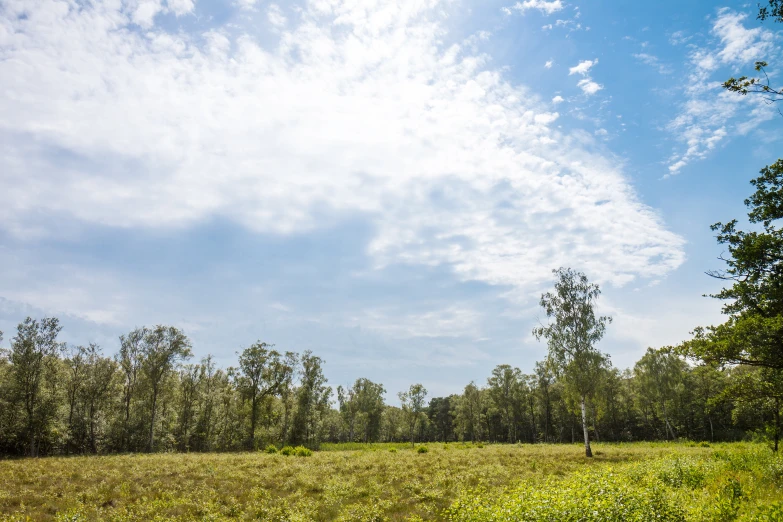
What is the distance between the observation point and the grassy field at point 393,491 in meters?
11.7

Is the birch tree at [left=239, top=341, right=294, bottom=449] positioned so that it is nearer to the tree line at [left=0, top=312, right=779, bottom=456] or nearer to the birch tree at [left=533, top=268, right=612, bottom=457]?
the tree line at [left=0, top=312, right=779, bottom=456]

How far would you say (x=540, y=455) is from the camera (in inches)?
1332

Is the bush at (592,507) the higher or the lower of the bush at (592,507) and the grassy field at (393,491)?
the higher

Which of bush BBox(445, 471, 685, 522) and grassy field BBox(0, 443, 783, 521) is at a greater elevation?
bush BBox(445, 471, 685, 522)

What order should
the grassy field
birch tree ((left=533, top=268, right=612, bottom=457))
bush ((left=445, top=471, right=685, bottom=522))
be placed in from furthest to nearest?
birch tree ((left=533, top=268, right=612, bottom=457))
the grassy field
bush ((left=445, top=471, right=685, bottom=522))

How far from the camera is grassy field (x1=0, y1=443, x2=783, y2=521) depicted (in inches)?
461

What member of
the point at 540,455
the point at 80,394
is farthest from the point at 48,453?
the point at 540,455

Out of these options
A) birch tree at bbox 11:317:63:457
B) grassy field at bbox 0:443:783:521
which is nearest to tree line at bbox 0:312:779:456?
birch tree at bbox 11:317:63:457

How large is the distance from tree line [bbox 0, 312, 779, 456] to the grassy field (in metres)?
18.8

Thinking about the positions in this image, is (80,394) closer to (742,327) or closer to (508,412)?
(742,327)

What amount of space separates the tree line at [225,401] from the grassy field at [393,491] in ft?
61.6

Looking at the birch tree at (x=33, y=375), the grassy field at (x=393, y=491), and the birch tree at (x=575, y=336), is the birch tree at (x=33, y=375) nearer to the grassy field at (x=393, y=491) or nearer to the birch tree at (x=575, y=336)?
the grassy field at (x=393, y=491)

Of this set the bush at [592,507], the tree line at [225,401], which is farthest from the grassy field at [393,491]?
the tree line at [225,401]

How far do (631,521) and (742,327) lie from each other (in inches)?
456
